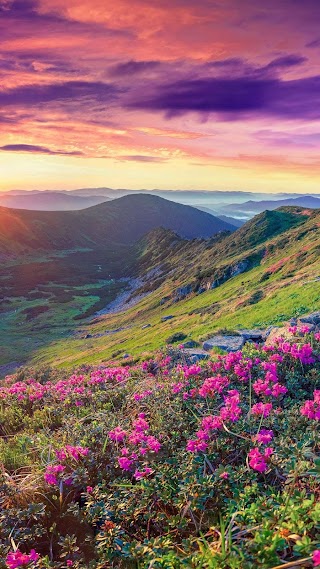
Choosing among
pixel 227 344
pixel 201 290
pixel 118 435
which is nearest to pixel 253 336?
pixel 227 344

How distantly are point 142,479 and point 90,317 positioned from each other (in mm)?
114110

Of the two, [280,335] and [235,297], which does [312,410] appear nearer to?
[280,335]

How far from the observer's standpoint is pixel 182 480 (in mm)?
4793

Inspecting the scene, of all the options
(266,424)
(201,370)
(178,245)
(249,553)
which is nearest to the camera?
(249,553)

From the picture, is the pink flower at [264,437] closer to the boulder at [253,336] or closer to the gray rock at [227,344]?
the gray rock at [227,344]

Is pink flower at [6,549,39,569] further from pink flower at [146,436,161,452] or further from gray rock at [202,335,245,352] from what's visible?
gray rock at [202,335,245,352]

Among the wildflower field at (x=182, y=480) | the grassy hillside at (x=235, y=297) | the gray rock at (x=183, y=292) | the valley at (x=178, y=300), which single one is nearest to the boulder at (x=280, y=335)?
the wildflower field at (x=182, y=480)

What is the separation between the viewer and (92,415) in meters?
7.73

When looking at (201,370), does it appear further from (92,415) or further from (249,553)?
(249,553)

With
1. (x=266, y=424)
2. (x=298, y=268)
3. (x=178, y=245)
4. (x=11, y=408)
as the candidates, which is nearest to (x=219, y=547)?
(x=266, y=424)

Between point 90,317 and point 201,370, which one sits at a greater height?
point 201,370

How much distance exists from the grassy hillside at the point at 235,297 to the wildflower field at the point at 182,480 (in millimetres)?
14341

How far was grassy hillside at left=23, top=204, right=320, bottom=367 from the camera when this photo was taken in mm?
31525

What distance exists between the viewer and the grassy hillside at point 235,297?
31.5 metres
